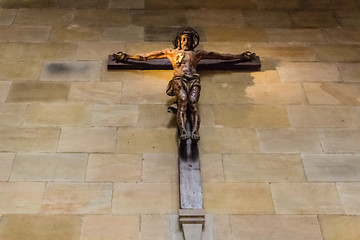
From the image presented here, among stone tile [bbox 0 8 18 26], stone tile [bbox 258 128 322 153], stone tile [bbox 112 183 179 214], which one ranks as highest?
stone tile [bbox 0 8 18 26]

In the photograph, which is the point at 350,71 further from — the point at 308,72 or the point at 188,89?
the point at 188,89

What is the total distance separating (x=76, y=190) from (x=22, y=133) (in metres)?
1.07

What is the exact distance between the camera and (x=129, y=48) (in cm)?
570

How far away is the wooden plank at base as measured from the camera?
17.3ft

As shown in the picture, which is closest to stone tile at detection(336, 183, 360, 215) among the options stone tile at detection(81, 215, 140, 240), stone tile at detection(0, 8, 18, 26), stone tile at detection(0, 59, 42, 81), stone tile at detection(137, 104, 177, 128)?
stone tile at detection(137, 104, 177, 128)

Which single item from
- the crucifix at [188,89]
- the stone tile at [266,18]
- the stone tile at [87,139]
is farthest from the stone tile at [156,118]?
the stone tile at [266,18]

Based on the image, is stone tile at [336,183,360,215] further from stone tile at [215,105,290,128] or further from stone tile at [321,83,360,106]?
stone tile at [321,83,360,106]

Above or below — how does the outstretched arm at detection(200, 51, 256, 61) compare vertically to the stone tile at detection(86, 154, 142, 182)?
above

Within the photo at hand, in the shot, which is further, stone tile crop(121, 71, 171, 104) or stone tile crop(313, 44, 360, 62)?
stone tile crop(313, 44, 360, 62)

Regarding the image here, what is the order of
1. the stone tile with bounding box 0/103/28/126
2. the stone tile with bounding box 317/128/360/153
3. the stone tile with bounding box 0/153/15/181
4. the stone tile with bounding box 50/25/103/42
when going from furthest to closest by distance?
the stone tile with bounding box 50/25/103/42 → the stone tile with bounding box 0/103/28/126 → the stone tile with bounding box 317/128/360/153 → the stone tile with bounding box 0/153/15/181

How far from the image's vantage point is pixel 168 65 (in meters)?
5.27

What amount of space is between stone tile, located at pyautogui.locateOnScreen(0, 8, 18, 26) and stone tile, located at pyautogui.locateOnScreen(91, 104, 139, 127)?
2311mm

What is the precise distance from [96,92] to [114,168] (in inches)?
47.4

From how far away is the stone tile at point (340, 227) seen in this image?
156 inches
